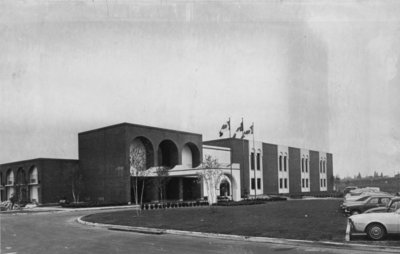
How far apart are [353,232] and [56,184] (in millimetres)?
59499

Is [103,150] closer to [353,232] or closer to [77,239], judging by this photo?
[77,239]

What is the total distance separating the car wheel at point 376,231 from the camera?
15.1m

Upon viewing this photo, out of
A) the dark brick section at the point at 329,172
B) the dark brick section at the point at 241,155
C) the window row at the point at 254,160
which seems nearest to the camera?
the dark brick section at the point at 241,155

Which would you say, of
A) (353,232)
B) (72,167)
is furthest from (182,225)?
(72,167)

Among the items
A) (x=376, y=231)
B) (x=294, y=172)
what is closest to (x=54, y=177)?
(x=294, y=172)

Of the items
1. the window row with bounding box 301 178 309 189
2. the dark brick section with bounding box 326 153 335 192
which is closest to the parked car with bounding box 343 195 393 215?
the window row with bounding box 301 178 309 189

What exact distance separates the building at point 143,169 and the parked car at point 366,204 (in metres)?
24.8

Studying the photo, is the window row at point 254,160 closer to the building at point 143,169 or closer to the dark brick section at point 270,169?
the building at point 143,169

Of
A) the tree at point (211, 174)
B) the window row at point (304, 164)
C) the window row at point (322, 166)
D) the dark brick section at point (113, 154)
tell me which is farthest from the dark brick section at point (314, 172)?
the tree at point (211, 174)

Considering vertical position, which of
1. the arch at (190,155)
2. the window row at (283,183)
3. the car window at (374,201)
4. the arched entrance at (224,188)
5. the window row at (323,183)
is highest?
the arch at (190,155)

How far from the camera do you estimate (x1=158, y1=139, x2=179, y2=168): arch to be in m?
67.8

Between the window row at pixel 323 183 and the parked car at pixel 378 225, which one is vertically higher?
the parked car at pixel 378 225

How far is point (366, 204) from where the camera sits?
25234mm

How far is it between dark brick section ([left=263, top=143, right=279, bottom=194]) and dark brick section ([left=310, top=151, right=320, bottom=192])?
1735 cm
